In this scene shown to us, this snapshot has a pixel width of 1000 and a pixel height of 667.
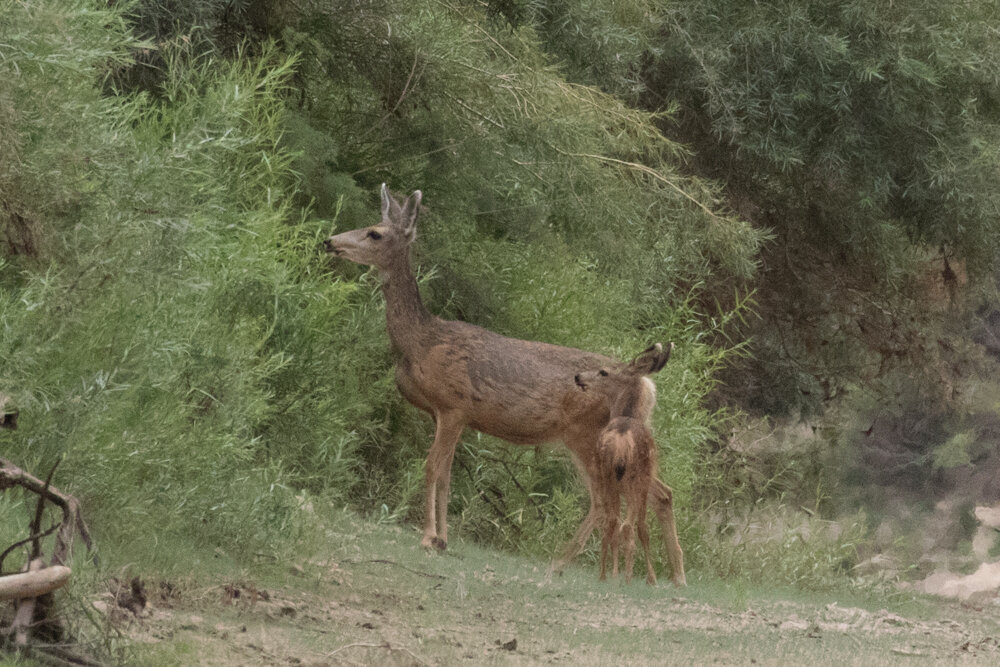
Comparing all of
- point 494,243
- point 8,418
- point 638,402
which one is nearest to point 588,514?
point 638,402

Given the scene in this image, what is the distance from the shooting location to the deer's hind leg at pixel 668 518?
1003 centimetres

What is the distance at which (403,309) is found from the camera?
10.2m

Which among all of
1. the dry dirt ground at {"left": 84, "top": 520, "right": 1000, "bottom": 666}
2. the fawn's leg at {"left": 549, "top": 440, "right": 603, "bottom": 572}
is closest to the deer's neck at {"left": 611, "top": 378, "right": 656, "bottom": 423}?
the fawn's leg at {"left": 549, "top": 440, "right": 603, "bottom": 572}

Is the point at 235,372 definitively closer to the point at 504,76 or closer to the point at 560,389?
the point at 560,389

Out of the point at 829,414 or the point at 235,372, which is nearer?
the point at 235,372

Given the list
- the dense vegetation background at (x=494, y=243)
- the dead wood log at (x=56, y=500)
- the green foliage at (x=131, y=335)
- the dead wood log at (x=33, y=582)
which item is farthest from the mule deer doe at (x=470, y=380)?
the dead wood log at (x=33, y=582)

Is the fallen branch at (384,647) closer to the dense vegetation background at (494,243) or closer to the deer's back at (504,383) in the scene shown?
the dense vegetation background at (494,243)

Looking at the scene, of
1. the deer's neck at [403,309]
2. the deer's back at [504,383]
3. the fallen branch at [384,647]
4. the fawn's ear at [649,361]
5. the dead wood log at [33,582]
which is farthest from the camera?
the deer's neck at [403,309]

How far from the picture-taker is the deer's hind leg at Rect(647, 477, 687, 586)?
10.0m

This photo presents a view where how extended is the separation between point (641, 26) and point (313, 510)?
841 cm

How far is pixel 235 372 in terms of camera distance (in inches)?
344

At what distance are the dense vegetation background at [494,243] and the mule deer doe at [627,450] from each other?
74.8 inches

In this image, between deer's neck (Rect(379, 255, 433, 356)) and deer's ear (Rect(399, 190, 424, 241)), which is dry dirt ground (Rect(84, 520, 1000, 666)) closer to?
deer's neck (Rect(379, 255, 433, 356))

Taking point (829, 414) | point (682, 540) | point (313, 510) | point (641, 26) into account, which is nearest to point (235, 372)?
point (313, 510)
